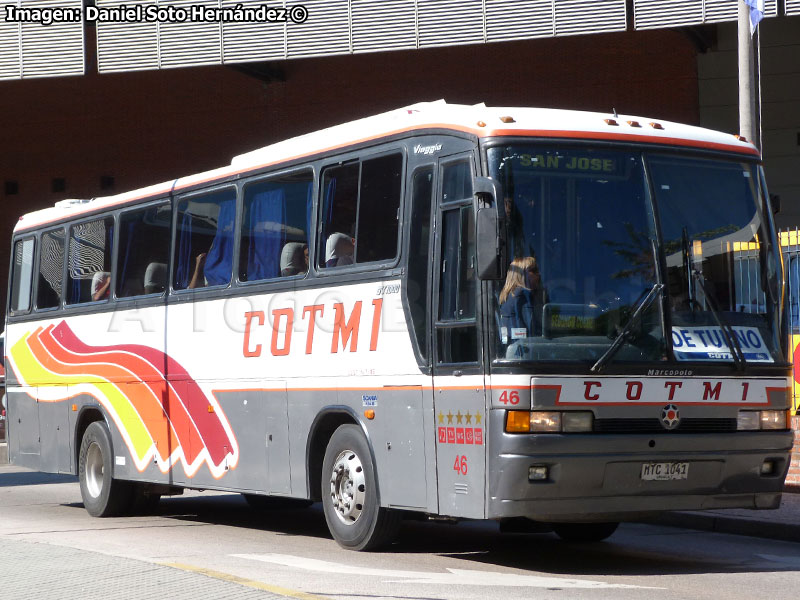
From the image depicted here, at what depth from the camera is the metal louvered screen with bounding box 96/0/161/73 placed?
84.3ft

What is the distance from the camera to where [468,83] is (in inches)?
1240

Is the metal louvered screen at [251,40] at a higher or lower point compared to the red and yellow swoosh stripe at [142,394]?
higher

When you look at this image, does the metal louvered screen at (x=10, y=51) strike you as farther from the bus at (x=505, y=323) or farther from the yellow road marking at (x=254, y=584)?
the yellow road marking at (x=254, y=584)

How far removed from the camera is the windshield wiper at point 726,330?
9.43 metres

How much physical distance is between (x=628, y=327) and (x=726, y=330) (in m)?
0.87

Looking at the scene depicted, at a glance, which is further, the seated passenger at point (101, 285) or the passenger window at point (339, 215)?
the seated passenger at point (101, 285)

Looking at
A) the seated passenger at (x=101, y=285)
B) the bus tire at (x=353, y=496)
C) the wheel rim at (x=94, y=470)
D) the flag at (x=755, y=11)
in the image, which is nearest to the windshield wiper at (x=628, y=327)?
the bus tire at (x=353, y=496)

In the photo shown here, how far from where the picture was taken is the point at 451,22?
23922mm

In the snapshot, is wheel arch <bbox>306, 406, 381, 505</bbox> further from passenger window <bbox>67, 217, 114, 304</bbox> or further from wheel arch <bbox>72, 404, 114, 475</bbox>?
wheel arch <bbox>72, 404, 114, 475</bbox>

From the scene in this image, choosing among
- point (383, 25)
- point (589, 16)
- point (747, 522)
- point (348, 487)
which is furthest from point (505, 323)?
point (383, 25)

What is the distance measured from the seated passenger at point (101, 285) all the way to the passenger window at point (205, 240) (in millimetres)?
1541

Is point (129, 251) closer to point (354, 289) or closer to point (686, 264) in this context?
point (354, 289)

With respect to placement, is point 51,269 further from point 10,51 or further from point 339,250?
point 10,51

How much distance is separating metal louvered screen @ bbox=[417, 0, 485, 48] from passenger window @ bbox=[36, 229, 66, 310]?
33.6 feet
